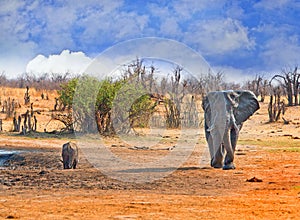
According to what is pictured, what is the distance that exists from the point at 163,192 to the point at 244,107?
525cm

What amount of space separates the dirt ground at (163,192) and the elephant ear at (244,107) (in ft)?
4.03

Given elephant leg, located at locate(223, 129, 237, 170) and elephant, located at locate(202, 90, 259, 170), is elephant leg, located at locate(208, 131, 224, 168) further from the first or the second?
elephant leg, located at locate(223, 129, 237, 170)

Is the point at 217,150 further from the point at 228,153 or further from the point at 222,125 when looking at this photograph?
the point at 222,125

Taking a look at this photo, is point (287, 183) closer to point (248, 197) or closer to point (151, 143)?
point (248, 197)

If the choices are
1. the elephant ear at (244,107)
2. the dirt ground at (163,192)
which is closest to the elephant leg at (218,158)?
the dirt ground at (163,192)

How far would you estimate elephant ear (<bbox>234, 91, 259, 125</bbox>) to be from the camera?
15242mm

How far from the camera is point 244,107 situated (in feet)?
50.2

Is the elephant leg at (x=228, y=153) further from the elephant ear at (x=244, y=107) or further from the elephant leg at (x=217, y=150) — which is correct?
the elephant ear at (x=244, y=107)

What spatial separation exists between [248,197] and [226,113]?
4.40m

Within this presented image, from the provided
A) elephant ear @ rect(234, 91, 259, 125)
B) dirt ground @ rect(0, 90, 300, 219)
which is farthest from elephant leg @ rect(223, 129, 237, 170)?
elephant ear @ rect(234, 91, 259, 125)

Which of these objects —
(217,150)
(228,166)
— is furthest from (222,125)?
(228,166)

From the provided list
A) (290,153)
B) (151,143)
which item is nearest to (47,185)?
(290,153)

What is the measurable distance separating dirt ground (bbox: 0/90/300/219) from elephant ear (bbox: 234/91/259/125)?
123cm

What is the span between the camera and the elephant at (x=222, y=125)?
14.3 meters
